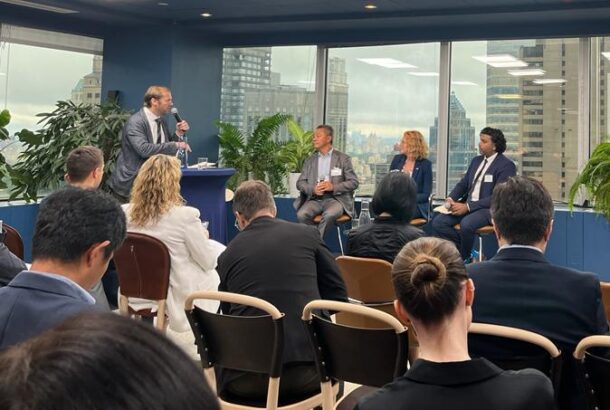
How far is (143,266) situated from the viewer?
406 centimetres

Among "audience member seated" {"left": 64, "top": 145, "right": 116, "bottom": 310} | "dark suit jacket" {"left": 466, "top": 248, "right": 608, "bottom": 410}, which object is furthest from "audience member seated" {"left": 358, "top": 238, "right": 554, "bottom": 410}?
"audience member seated" {"left": 64, "top": 145, "right": 116, "bottom": 310}

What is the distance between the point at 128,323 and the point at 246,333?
7.22ft

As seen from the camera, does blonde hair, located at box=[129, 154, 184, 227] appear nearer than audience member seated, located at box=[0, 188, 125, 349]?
No

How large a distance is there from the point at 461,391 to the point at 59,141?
7.71 meters

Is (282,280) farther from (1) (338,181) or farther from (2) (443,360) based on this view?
(1) (338,181)

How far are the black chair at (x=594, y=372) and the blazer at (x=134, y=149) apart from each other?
18.2 feet

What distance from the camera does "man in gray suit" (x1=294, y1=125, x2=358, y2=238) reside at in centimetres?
791

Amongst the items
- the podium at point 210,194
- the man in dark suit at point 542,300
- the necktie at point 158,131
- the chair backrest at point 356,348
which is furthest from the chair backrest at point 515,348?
the necktie at point 158,131

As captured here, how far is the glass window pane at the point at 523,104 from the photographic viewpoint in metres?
8.73

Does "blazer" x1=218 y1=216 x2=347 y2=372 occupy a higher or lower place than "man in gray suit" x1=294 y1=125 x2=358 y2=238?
lower

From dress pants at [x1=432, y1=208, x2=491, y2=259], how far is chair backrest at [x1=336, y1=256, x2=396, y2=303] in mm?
3556

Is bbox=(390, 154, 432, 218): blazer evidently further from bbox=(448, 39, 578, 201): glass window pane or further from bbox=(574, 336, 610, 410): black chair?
bbox=(574, 336, 610, 410): black chair

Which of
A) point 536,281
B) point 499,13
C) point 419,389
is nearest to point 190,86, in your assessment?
point 499,13

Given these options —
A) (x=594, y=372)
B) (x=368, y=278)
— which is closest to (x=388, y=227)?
(x=368, y=278)
